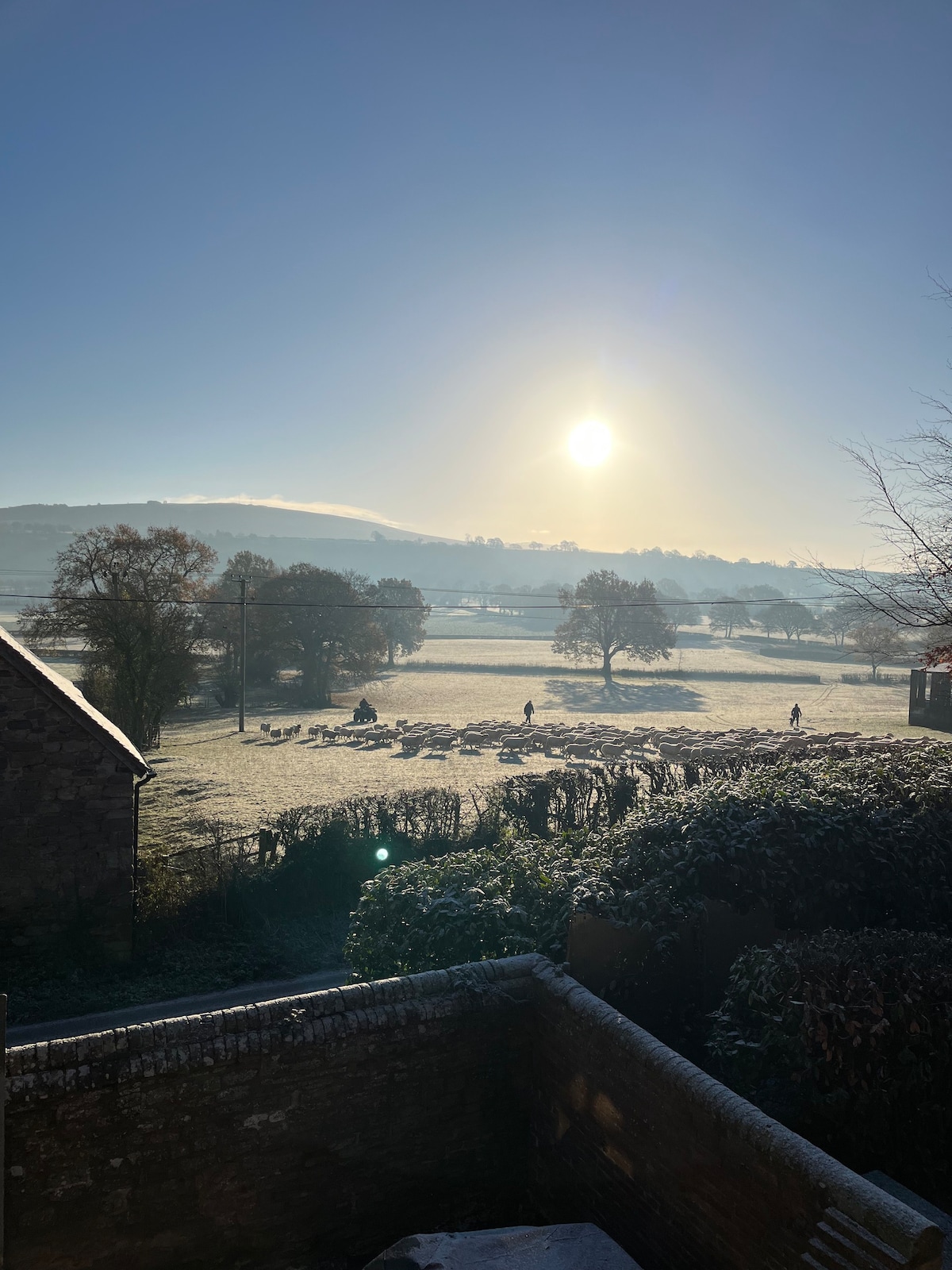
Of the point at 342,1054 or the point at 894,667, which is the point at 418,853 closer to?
the point at 342,1054

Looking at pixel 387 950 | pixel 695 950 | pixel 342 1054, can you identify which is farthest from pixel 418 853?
pixel 342 1054

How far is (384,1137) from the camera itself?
289 inches

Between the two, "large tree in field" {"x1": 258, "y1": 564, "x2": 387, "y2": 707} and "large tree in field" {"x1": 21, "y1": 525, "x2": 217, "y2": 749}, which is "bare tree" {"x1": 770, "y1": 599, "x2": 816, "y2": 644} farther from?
"large tree in field" {"x1": 21, "y1": 525, "x2": 217, "y2": 749}

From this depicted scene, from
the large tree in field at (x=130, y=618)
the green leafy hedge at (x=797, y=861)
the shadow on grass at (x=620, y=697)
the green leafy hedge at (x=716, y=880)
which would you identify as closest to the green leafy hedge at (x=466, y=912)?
the green leafy hedge at (x=716, y=880)

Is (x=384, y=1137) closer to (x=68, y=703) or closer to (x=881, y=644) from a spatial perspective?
(x=68, y=703)

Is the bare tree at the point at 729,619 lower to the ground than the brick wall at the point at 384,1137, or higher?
higher

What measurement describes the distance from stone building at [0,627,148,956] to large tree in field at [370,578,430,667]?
210ft

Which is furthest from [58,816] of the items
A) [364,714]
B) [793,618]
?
[793,618]

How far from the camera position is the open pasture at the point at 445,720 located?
27906mm

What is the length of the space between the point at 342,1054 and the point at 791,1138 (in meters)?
3.72

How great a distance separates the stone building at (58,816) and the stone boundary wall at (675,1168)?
30.4 feet

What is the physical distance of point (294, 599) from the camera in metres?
62.3

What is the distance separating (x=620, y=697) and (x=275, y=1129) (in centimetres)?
6195

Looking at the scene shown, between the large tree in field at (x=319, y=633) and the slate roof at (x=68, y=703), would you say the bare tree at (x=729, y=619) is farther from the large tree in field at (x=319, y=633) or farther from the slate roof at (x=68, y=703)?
the slate roof at (x=68, y=703)
